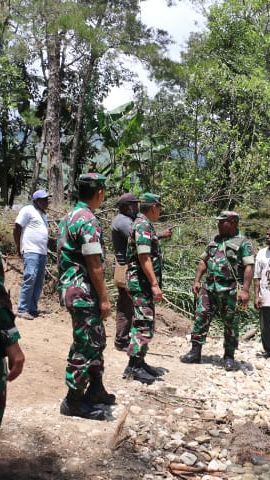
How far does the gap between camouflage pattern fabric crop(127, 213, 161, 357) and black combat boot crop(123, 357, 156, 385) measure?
13 centimetres

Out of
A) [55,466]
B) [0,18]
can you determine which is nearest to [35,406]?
[55,466]

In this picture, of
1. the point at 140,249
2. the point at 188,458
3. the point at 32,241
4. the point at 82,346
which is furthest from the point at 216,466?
the point at 32,241

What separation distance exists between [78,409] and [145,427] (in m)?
0.52

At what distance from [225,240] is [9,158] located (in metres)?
14.7

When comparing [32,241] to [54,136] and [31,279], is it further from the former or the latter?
[54,136]

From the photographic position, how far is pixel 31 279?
261 inches

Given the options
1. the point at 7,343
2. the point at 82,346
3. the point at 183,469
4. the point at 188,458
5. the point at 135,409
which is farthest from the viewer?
the point at 135,409

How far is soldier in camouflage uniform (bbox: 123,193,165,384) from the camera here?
4.73m

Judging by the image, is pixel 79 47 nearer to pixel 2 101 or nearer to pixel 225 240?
pixel 2 101

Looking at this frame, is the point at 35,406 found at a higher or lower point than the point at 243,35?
lower

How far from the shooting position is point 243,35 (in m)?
19.0

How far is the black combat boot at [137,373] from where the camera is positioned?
4.84 metres

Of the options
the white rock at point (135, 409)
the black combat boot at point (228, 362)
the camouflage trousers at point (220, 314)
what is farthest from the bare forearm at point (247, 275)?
the white rock at point (135, 409)

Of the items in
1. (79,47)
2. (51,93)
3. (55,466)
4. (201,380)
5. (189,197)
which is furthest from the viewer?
(79,47)
